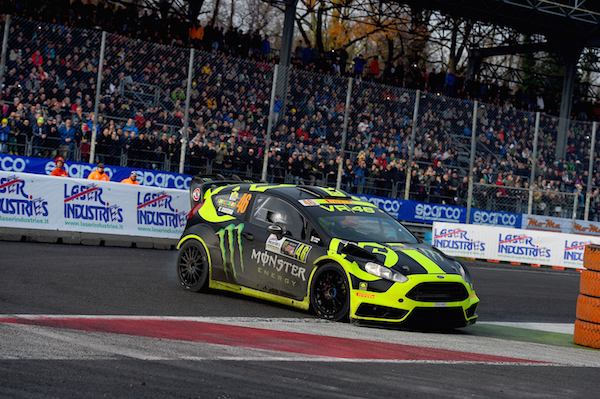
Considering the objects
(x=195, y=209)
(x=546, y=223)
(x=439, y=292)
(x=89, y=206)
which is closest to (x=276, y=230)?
Answer: (x=195, y=209)

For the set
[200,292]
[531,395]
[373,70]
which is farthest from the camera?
[373,70]

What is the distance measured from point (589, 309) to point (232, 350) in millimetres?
4432

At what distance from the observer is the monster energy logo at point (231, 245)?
9.31m

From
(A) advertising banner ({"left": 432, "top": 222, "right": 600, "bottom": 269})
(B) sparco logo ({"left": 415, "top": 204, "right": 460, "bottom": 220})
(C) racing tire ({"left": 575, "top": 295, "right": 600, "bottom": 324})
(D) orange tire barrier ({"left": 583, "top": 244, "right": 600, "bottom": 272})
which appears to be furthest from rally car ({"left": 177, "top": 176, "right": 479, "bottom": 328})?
(B) sparco logo ({"left": 415, "top": 204, "right": 460, "bottom": 220})

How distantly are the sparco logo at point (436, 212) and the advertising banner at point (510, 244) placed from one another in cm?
211

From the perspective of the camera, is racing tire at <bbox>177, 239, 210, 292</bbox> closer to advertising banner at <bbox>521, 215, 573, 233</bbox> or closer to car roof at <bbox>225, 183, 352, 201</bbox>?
car roof at <bbox>225, 183, 352, 201</bbox>

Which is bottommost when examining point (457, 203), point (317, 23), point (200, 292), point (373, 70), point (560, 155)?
point (200, 292)

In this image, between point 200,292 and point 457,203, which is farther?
point 457,203

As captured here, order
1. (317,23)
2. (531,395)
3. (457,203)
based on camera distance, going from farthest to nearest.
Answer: (317,23) < (457,203) < (531,395)

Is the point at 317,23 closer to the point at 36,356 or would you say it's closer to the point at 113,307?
the point at 113,307

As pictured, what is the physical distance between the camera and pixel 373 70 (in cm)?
3197

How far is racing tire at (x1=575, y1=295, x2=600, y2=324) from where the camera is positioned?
8023mm

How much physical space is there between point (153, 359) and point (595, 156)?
23.9 meters

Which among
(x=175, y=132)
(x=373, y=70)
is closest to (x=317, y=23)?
(x=373, y=70)
